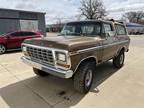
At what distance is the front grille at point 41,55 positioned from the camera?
3521 millimetres

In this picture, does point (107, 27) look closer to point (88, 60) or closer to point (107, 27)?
point (107, 27)

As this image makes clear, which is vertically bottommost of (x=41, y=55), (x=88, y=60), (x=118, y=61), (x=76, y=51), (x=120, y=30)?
(x=118, y=61)

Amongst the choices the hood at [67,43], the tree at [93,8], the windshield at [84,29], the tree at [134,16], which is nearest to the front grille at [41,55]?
the hood at [67,43]

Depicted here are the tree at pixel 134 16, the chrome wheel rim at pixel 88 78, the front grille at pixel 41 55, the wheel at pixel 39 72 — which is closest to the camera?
the front grille at pixel 41 55

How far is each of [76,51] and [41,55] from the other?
99 cm

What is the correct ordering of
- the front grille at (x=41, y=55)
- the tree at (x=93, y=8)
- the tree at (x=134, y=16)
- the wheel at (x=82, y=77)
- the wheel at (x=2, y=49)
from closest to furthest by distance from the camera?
the front grille at (x=41, y=55) < the wheel at (x=82, y=77) < the wheel at (x=2, y=49) < the tree at (x=93, y=8) < the tree at (x=134, y=16)

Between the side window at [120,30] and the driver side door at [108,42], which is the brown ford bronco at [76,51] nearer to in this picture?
the driver side door at [108,42]

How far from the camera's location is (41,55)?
12.4 ft

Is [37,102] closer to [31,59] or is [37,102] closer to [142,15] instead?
[31,59]

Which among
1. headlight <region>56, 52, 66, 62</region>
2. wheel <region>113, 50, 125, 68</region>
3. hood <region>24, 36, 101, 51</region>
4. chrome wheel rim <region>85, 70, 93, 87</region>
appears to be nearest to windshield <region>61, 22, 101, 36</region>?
hood <region>24, 36, 101, 51</region>

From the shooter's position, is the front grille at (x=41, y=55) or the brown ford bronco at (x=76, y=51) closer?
the brown ford bronco at (x=76, y=51)

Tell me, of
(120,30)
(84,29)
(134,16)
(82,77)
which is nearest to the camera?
(82,77)

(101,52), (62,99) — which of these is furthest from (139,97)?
(62,99)

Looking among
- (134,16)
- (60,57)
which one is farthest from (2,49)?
(134,16)
